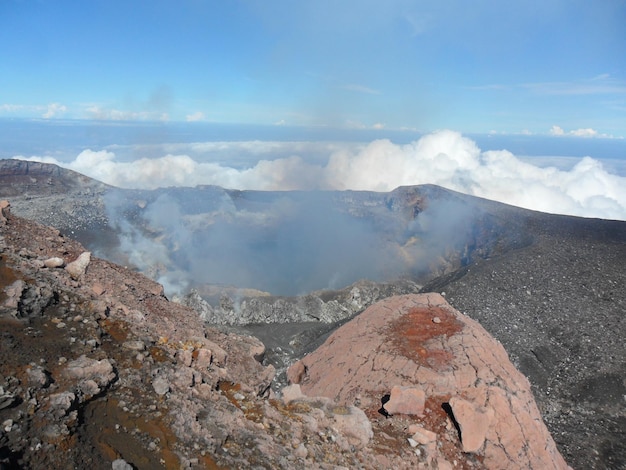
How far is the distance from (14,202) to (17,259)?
50827mm

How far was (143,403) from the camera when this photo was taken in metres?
4.66

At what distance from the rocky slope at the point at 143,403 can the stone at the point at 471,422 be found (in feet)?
0.08

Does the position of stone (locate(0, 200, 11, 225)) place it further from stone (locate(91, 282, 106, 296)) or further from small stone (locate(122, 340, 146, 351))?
small stone (locate(122, 340, 146, 351))

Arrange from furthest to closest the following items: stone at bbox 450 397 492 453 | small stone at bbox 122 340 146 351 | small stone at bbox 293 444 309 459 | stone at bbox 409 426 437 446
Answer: stone at bbox 450 397 492 453
stone at bbox 409 426 437 446
small stone at bbox 122 340 146 351
small stone at bbox 293 444 309 459

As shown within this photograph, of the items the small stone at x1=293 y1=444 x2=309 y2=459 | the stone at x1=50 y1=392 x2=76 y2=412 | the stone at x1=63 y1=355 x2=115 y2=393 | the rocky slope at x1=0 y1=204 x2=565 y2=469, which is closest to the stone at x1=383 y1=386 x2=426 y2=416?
the rocky slope at x1=0 y1=204 x2=565 y2=469

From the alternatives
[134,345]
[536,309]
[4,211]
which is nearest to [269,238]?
[536,309]

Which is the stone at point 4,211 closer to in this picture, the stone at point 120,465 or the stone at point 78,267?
the stone at point 78,267

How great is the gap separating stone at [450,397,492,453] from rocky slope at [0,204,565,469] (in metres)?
0.02

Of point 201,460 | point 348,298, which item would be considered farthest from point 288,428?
point 348,298

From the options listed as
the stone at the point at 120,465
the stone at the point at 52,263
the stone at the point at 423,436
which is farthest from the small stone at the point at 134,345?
the stone at the point at 423,436

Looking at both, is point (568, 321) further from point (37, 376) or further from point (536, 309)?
point (37, 376)

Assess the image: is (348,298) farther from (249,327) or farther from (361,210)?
(361,210)

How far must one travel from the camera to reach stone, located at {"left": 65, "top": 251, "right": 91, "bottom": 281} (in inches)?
Result: 283

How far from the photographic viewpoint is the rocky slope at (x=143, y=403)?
3.94 meters
